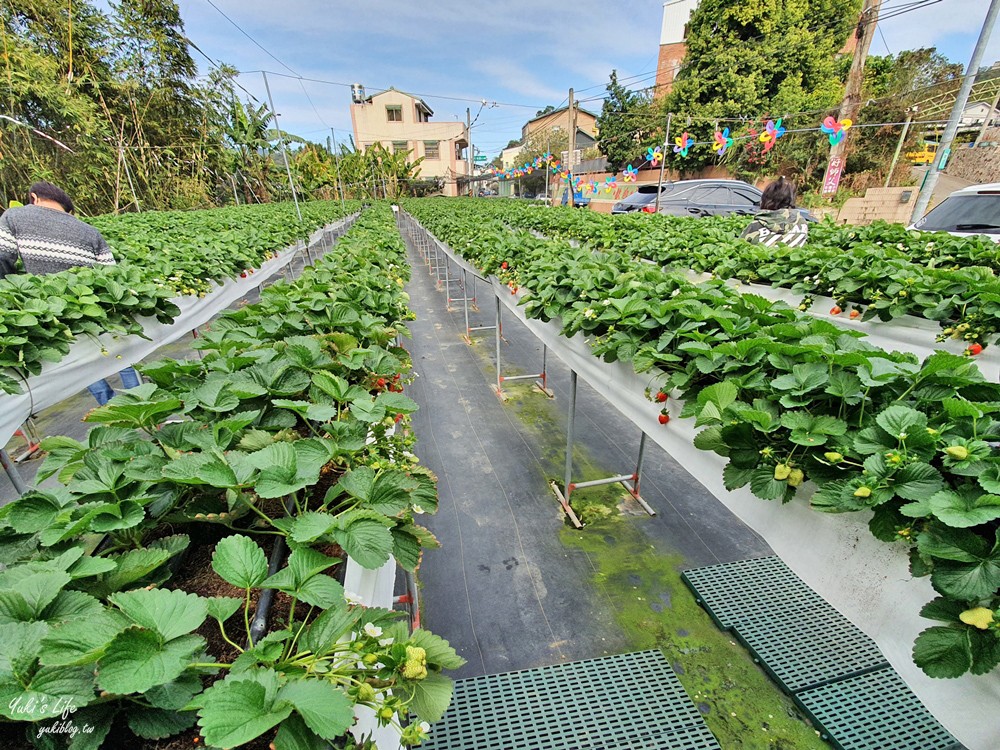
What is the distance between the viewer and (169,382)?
4.66 feet

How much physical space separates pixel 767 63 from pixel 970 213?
66.2 ft

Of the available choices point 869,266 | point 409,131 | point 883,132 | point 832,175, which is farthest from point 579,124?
point 869,266

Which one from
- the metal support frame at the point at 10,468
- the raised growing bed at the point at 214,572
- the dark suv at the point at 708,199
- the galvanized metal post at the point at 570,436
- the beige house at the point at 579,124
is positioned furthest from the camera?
the beige house at the point at 579,124

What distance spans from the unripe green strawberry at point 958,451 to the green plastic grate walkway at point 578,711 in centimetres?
148

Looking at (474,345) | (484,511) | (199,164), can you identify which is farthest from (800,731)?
(199,164)

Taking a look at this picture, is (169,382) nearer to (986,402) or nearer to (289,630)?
(289,630)

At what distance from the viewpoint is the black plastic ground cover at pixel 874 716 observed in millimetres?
1663

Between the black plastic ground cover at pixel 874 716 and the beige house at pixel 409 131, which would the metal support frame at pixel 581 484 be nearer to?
the black plastic ground cover at pixel 874 716

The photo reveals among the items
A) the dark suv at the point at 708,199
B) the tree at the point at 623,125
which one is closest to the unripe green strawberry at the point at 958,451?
the dark suv at the point at 708,199

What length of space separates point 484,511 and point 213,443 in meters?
2.10

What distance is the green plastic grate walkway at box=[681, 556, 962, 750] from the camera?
5.56 ft

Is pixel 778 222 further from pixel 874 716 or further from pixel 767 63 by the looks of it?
pixel 767 63

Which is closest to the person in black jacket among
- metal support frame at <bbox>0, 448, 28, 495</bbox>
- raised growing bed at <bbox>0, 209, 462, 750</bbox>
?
raised growing bed at <bbox>0, 209, 462, 750</bbox>

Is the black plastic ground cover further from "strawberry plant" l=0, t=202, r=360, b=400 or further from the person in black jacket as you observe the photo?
the person in black jacket
